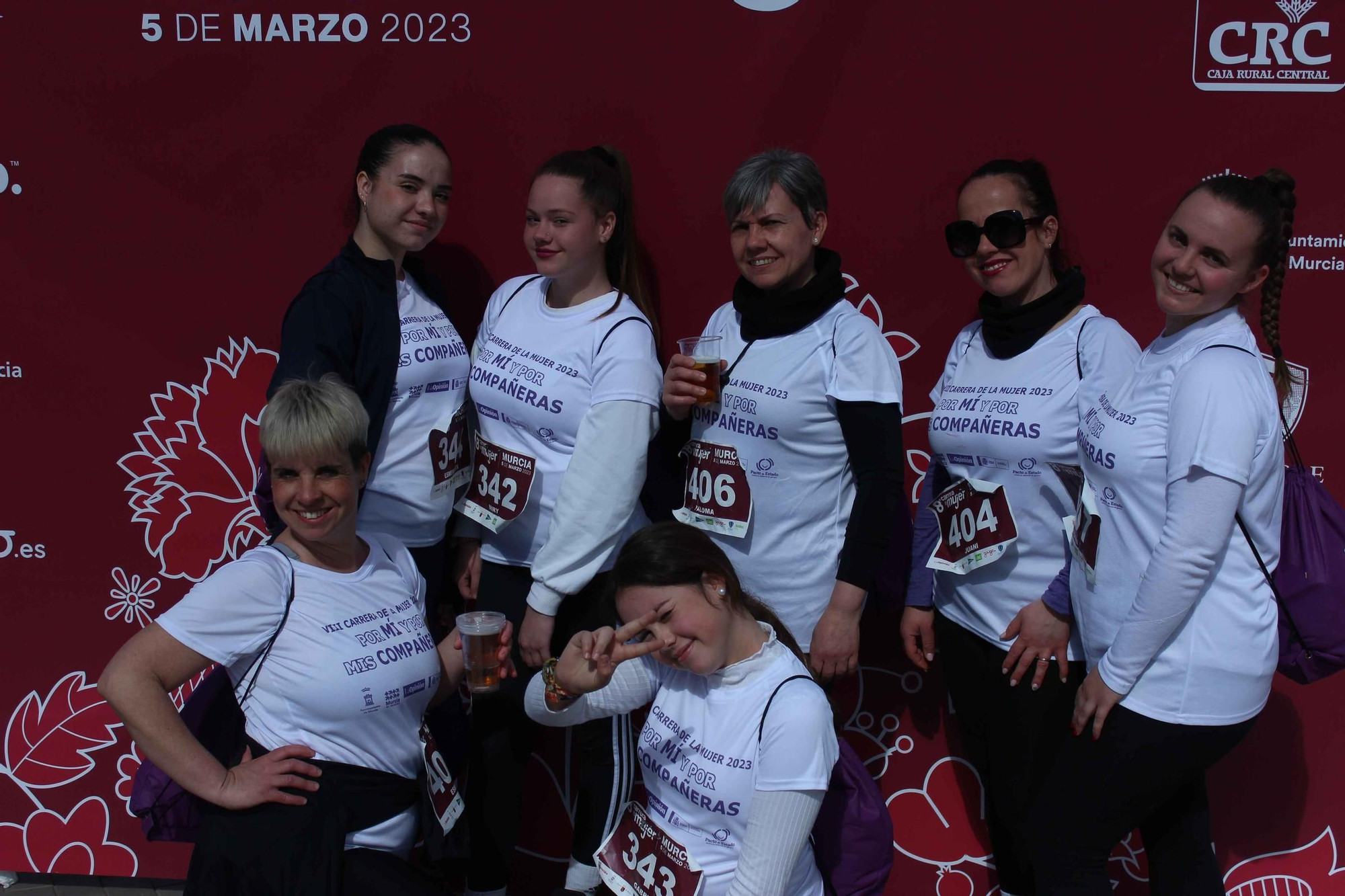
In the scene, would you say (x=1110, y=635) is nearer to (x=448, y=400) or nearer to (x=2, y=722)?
(x=448, y=400)

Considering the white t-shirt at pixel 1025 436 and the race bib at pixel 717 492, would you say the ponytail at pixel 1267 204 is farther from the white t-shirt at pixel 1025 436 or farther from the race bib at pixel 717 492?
the race bib at pixel 717 492

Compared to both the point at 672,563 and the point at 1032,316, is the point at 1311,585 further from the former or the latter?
the point at 672,563

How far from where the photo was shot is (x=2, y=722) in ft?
11.8

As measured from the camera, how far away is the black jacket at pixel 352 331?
2621 mm

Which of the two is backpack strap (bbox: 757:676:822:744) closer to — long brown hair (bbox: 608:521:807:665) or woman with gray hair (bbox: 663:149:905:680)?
long brown hair (bbox: 608:521:807:665)

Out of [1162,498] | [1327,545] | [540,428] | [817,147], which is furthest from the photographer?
[817,147]

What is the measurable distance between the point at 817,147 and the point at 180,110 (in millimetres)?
1922

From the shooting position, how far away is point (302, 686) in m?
2.21

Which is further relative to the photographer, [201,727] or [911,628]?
[911,628]

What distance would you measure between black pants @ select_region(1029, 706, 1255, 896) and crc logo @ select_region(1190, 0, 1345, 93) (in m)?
1.74

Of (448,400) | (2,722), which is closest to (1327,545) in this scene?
(448,400)

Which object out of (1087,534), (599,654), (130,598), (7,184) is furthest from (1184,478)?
(7,184)

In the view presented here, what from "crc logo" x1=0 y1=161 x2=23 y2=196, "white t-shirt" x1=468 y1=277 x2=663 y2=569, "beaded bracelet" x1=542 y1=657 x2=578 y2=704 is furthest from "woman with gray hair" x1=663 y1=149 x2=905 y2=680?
"crc logo" x1=0 y1=161 x2=23 y2=196

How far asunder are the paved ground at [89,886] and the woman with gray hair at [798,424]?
230cm
